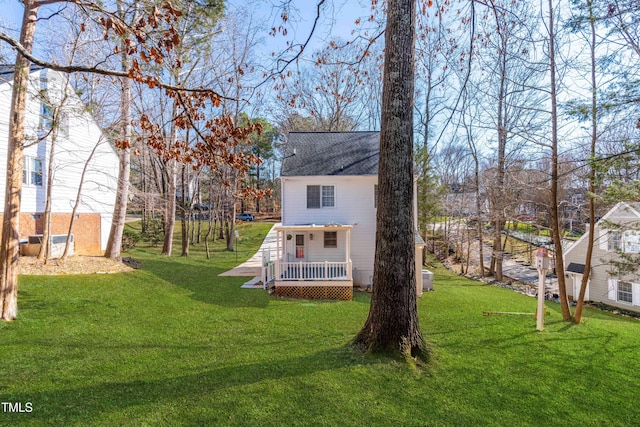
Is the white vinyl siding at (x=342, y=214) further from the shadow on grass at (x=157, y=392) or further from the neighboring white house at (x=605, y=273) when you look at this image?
the neighboring white house at (x=605, y=273)

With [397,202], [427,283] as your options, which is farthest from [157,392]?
[427,283]

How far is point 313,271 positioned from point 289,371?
22.0 ft

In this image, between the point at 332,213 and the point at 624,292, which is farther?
the point at 624,292

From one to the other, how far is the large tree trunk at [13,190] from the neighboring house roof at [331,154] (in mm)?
7924

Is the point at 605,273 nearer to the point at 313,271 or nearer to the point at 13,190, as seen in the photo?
the point at 313,271

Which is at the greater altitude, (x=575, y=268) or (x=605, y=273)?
(x=575, y=268)

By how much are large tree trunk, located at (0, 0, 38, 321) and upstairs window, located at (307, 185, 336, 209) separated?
28.0 ft

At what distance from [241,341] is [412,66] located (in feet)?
16.4

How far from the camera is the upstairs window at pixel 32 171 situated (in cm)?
1227

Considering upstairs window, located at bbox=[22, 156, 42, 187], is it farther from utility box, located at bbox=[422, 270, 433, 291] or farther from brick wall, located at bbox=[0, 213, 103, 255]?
utility box, located at bbox=[422, 270, 433, 291]

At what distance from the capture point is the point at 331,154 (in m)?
13.7

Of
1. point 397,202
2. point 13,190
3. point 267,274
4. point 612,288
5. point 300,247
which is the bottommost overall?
point 612,288

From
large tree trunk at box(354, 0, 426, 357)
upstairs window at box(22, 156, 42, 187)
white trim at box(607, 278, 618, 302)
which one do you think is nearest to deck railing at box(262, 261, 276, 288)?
large tree trunk at box(354, 0, 426, 357)

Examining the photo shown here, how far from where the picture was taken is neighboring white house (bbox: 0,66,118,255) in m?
11.5
